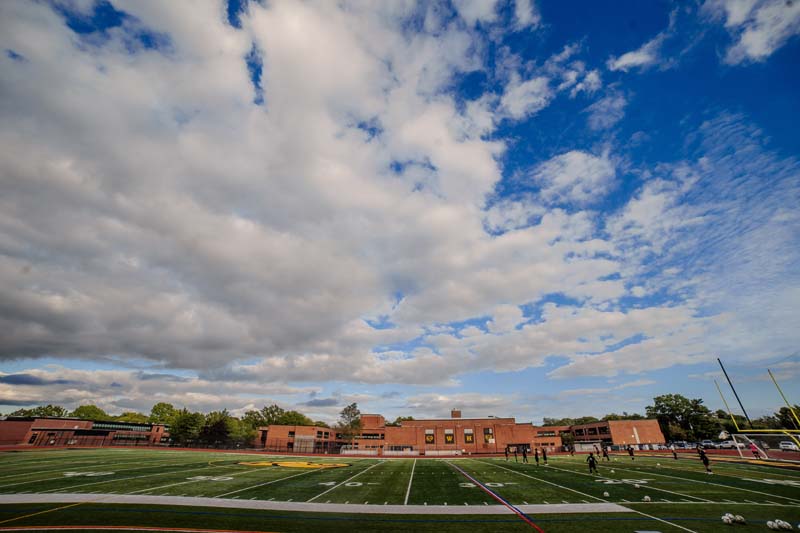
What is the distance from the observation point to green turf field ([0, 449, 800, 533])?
14.4 m

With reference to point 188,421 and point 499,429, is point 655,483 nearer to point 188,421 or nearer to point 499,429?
point 499,429

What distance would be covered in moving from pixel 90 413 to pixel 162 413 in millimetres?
36075

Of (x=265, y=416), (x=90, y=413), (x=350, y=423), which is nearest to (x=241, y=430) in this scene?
(x=265, y=416)

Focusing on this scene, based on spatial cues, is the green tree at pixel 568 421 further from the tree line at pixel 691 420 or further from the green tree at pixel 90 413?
the green tree at pixel 90 413

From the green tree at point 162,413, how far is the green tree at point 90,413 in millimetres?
24119

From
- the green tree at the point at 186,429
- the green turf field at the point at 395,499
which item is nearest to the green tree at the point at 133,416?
the green tree at the point at 186,429

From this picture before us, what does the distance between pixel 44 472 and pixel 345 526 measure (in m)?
29.1

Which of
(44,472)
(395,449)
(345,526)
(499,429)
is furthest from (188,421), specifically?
(345,526)

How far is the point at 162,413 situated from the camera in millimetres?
155250

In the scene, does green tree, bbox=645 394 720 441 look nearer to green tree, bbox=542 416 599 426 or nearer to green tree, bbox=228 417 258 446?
green tree, bbox=542 416 599 426

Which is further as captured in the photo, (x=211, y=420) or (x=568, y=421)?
(x=568, y=421)

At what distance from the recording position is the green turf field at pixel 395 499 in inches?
567

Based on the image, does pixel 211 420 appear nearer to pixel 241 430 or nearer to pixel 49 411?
pixel 241 430

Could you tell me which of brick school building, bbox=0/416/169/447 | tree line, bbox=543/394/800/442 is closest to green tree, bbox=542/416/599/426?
tree line, bbox=543/394/800/442
